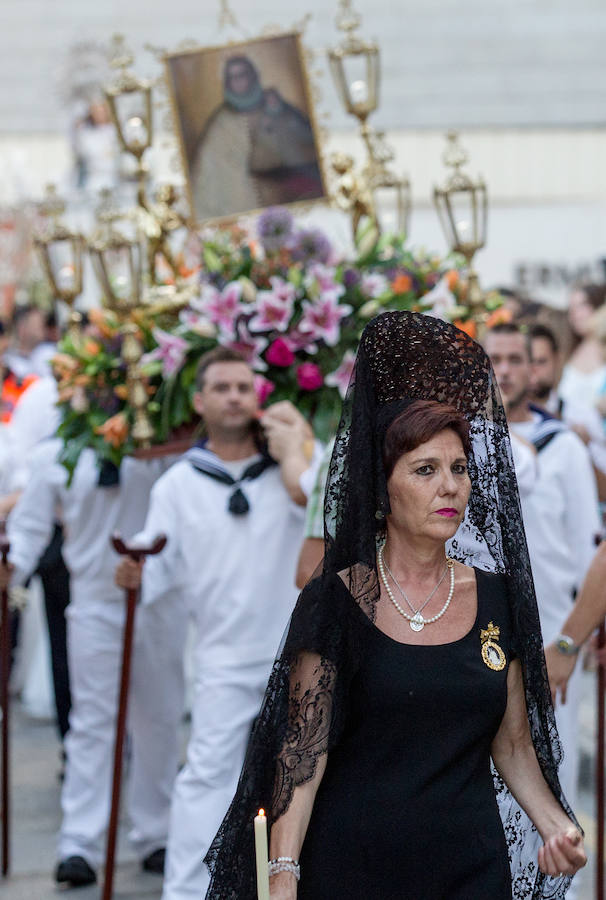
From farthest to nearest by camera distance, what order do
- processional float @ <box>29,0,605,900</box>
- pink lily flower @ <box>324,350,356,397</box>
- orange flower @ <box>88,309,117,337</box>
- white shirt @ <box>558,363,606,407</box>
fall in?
1. white shirt @ <box>558,363,606,407</box>
2. orange flower @ <box>88,309,117,337</box>
3. processional float @ <box>29,0,605,900</box>
4. pink lily flower @ <box>324,350,356,397</box>

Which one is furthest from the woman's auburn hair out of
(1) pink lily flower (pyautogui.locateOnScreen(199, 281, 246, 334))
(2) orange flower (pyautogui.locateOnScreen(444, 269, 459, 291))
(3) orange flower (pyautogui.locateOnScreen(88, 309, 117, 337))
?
(3) orange flower (pyautogui.locateOnScreen(88, 309, 117, 337))

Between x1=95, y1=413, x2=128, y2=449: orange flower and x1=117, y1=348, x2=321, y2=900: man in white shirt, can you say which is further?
x1=95, y1=413, x2=128, y2=449: orange flower

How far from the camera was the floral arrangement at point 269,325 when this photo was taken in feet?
22.1

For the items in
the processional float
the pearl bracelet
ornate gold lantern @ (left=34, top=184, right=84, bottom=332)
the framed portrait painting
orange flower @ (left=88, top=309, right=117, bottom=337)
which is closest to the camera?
the pearl bracelet

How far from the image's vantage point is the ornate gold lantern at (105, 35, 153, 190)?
754cm

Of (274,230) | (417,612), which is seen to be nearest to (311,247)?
(274,230)

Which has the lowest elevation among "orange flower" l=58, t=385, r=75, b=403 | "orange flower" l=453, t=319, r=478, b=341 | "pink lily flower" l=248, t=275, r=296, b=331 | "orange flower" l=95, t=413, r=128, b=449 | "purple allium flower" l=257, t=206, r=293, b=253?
"orange flower" l=95, t=413, r=128, b=449

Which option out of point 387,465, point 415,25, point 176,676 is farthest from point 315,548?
point 415,25

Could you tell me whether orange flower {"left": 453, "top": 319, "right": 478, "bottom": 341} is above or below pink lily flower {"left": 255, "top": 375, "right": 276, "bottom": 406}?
above

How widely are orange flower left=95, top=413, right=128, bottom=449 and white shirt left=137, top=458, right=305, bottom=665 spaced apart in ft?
2.21

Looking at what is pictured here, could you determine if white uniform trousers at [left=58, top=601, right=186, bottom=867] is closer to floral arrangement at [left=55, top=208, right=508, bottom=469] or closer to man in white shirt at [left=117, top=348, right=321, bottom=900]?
floral arrangement at [left=55, top=208, right=508, bottom=469]

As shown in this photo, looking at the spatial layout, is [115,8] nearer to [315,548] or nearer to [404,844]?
[315,548]

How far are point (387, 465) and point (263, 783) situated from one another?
728 mm

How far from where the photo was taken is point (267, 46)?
7.73 m
